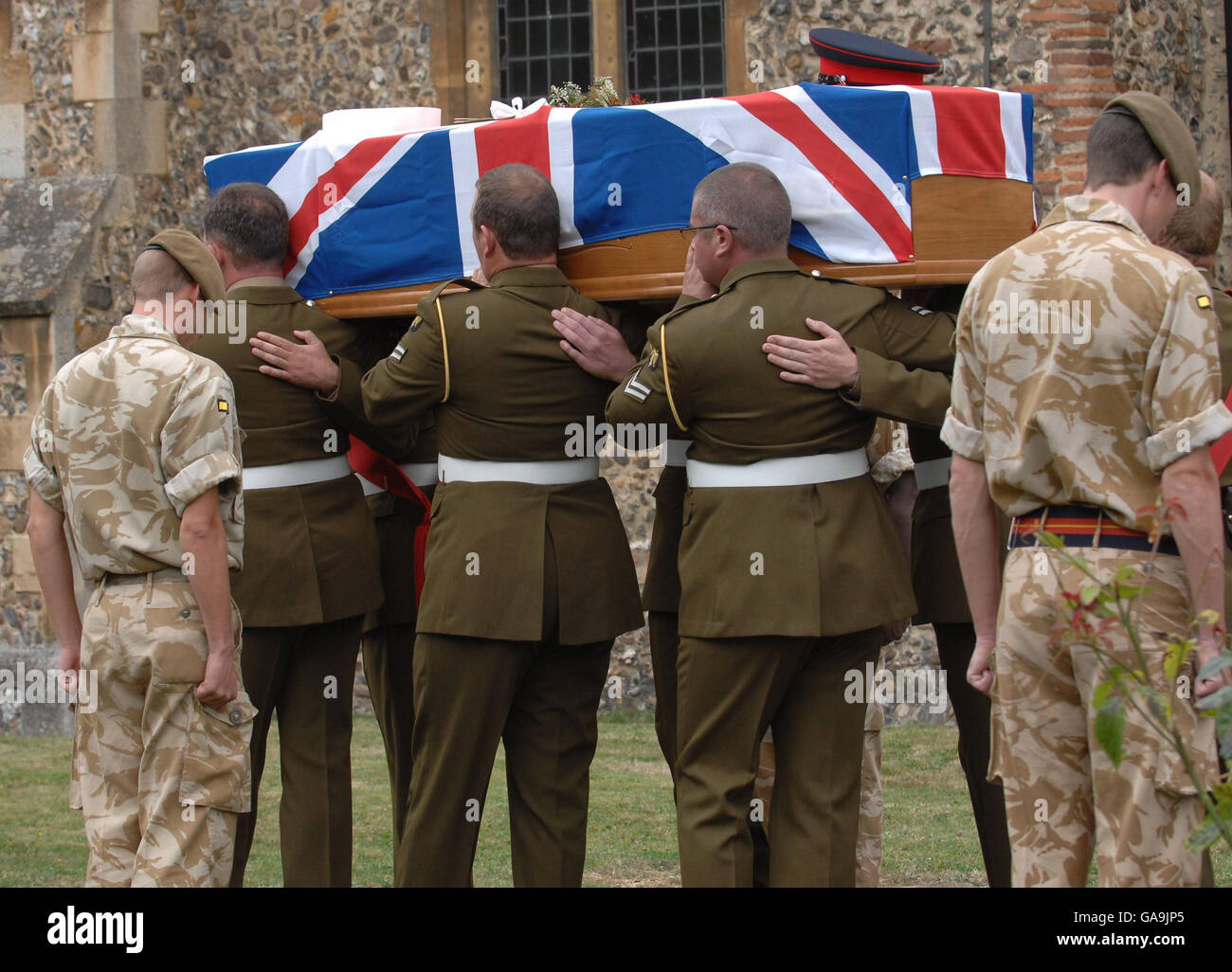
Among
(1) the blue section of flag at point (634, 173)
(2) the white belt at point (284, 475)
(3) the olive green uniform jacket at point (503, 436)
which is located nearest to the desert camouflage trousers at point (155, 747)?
(3) the olive green uniform jacket at point (503, 436)

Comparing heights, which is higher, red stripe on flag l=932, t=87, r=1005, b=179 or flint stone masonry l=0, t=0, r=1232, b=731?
flint stone masonry l=0, t=0, r=1232, b=731

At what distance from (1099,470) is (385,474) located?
2.40 m

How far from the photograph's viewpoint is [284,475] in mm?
4543

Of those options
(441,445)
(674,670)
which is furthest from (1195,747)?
(441,445)

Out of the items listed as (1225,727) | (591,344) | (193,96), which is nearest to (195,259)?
(591,344)

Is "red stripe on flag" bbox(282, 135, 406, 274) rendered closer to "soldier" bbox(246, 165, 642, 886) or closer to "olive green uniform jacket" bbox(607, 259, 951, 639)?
"soldier" bbox(246, 165, 642, 886)

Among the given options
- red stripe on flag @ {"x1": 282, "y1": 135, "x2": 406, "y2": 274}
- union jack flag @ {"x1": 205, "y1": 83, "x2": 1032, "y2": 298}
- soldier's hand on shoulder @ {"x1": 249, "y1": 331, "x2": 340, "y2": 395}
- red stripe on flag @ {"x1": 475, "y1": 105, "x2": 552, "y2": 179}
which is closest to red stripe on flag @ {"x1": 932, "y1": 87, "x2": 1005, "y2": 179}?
union jack flag @ {"x1": 205, "y1": 83, "x2": 1032, "y2": 298}

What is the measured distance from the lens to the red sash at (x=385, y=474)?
16.1 feet

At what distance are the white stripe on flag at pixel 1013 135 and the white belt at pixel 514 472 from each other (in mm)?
1294

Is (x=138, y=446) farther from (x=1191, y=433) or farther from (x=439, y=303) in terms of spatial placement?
(x=1191, y=433)

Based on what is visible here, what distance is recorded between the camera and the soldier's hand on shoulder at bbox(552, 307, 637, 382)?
4.16 meters

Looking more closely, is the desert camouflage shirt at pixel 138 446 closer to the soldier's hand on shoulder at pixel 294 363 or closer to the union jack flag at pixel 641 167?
the soldier's hand on shoulder at pixel 294 363

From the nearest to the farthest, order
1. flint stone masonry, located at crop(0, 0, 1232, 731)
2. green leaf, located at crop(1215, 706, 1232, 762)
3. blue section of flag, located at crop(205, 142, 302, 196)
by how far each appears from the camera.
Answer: green leaf, located at crop(1215, 706, 1232, 762) < blue section of flag, located at crop(205, 142, 302, 196) < flint stone masonry, located at crop(0, 0, 1232, 731)
